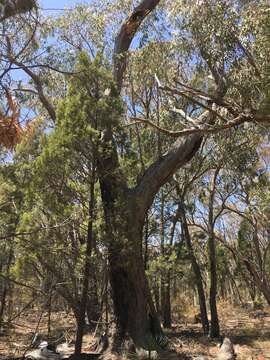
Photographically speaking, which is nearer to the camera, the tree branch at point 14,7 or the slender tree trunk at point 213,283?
the tree branch at point 14,7

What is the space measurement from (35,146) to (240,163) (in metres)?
4.85

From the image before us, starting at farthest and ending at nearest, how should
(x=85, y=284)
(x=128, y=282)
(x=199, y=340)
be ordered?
(x=199, y=340), (x=128, y=282), (x=85, y=284)

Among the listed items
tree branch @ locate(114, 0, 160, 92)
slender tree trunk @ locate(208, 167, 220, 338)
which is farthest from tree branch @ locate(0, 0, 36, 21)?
slender tree trunk @ locate(208, 167, 220, 338)

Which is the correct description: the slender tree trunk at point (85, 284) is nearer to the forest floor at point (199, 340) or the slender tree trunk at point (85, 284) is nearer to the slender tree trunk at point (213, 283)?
the forest floor at point (199, 340)

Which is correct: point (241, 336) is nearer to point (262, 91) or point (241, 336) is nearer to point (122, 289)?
point (122, 289)

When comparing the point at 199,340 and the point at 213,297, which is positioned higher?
the point at 213,297

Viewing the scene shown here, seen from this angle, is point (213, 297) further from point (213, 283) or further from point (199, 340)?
point (199, 340)

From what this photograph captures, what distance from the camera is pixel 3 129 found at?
5.04 meters

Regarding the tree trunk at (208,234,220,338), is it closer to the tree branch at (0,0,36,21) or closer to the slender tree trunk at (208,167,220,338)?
the slender tree trunk at (208,167,220,338)

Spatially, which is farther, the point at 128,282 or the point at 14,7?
the point at 128,282

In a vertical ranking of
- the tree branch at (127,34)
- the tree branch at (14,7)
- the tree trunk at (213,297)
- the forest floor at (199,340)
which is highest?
the tree branch at (127,34)

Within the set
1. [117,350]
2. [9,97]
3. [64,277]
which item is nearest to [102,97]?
[64,277]

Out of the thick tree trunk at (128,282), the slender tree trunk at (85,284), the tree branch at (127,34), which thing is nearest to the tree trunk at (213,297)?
the thick tree trunk at (128,282)

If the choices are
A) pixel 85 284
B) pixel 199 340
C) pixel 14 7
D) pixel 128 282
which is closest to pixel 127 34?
pixel 128 282
